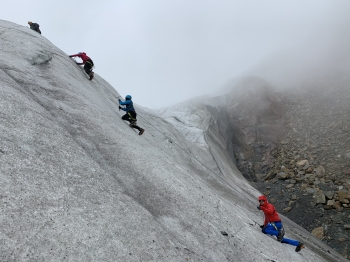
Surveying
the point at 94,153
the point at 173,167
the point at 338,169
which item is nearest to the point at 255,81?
the point at 338,169

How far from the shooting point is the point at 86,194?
6543mm

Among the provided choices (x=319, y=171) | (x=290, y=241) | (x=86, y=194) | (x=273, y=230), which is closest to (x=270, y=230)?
(x=273, y=230)

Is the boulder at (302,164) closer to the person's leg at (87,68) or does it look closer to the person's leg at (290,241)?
the person's leg at (290,241)

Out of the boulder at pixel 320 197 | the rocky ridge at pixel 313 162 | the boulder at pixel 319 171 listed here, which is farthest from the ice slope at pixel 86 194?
the boulder at pixel 319 171

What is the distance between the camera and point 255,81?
49.8m

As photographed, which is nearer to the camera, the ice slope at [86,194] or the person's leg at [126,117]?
the ice slope at [86,194]

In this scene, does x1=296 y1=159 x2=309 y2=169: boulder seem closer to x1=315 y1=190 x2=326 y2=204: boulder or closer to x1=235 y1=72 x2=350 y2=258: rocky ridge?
x1=235 y1=72 x2=350 y2=258: rocky ridge

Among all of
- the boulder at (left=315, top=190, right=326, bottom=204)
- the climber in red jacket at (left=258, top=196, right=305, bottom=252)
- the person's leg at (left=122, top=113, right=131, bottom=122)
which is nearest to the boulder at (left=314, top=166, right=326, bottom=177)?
the boulder at (left=315, top=190, right=326, bottom=204)

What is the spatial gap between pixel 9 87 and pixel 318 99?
41045 millimetres

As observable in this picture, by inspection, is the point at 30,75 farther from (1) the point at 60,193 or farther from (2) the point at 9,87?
(1) the point at 60,193

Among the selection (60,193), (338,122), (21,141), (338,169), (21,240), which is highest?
(338,122)

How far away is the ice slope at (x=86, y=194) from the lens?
17.3 ft

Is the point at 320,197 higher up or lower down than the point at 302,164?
lower down

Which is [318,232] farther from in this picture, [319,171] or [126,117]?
[126,117]
